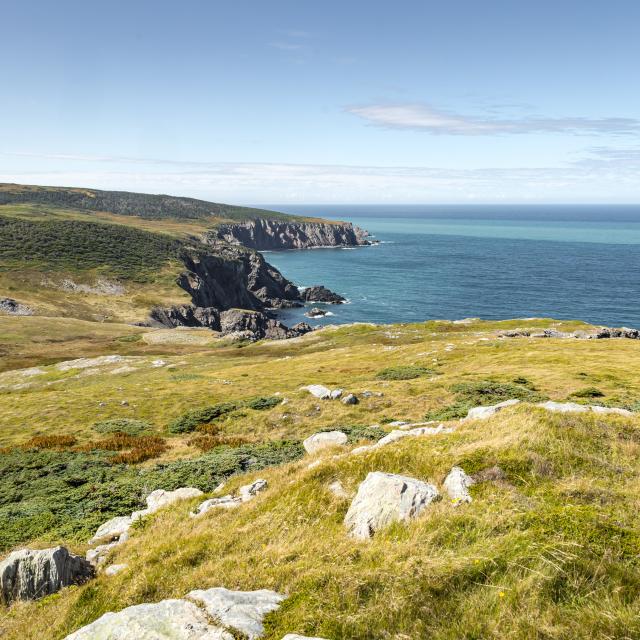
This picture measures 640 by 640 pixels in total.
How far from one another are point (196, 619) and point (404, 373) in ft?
112

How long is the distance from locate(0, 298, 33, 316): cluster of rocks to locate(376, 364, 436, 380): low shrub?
100279 millimetres

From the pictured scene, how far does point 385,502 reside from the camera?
9.95m

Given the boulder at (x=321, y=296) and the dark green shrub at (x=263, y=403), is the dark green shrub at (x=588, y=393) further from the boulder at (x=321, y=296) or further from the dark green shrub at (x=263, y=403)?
the boulder at (x=321, y=296)

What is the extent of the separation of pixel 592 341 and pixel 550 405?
46.7 m

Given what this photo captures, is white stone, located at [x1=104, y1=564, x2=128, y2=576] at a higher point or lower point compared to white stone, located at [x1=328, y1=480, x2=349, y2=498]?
lower

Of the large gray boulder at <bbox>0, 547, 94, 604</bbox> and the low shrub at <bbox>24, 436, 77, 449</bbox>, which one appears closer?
the large gray boulder at <bbox>0, 547, 94, 604</bbox>

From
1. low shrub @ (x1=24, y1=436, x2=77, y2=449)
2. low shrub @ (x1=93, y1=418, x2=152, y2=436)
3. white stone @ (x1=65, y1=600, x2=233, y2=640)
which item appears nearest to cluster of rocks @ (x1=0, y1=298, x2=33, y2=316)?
low shrub @ (x1=93, y1=418, x2=152, y2=436)

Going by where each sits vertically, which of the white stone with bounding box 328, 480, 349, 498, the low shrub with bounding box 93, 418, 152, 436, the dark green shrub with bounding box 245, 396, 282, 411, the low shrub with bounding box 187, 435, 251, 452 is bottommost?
the low shrub with bounding box 93, 418, 152, 436

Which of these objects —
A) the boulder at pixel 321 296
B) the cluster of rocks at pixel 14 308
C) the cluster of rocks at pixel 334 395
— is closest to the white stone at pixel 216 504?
the cluster of rocks at pixel 334 395

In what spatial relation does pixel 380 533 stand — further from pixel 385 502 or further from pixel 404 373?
pixel 404 373

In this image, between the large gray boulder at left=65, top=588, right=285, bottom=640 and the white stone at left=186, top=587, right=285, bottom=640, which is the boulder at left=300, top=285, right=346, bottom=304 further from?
the large gray boulder at left=65, top=588, right=285, bottom=640

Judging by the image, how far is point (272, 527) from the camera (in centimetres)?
1051

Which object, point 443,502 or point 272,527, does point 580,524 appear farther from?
point 272,527

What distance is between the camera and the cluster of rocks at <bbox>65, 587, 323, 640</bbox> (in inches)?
270
